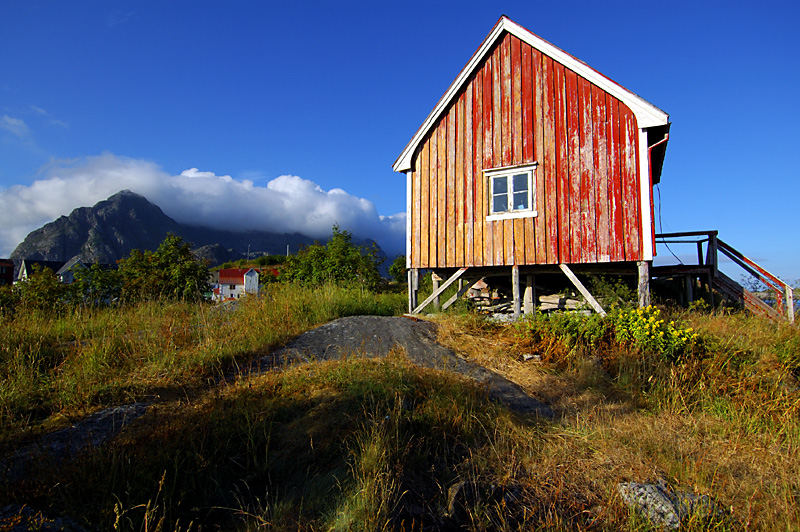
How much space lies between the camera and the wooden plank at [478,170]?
10508 millimetres

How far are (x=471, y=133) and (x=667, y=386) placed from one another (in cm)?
747

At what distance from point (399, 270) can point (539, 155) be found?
16.7 meters

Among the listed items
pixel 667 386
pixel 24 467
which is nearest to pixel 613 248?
pixel 667 386

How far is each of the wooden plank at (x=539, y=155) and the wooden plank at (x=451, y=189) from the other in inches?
81.0

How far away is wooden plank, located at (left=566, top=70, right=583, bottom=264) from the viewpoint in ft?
31.2

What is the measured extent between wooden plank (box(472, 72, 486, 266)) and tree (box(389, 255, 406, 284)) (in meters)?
15.5

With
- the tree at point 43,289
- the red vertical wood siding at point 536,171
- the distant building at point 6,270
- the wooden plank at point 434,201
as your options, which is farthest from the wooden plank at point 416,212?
the distant building at point 6,270

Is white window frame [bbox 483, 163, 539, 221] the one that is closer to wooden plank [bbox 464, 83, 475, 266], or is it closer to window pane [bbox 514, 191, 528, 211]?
window pane [bbox 514, 191, 528, 211]

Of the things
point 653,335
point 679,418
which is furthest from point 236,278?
point 679,418

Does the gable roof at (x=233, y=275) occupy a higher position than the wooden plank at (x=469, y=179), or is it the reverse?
the wooden plank at (x=469, y=179)

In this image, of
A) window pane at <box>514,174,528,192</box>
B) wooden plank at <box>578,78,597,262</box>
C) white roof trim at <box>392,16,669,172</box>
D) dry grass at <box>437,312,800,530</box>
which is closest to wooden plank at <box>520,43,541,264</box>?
window pane at <box>514,174,528,192</box>

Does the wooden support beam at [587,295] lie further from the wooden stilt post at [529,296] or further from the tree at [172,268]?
the tree at [172,268]

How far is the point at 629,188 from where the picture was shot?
909cm

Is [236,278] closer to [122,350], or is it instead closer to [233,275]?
[233,275]
